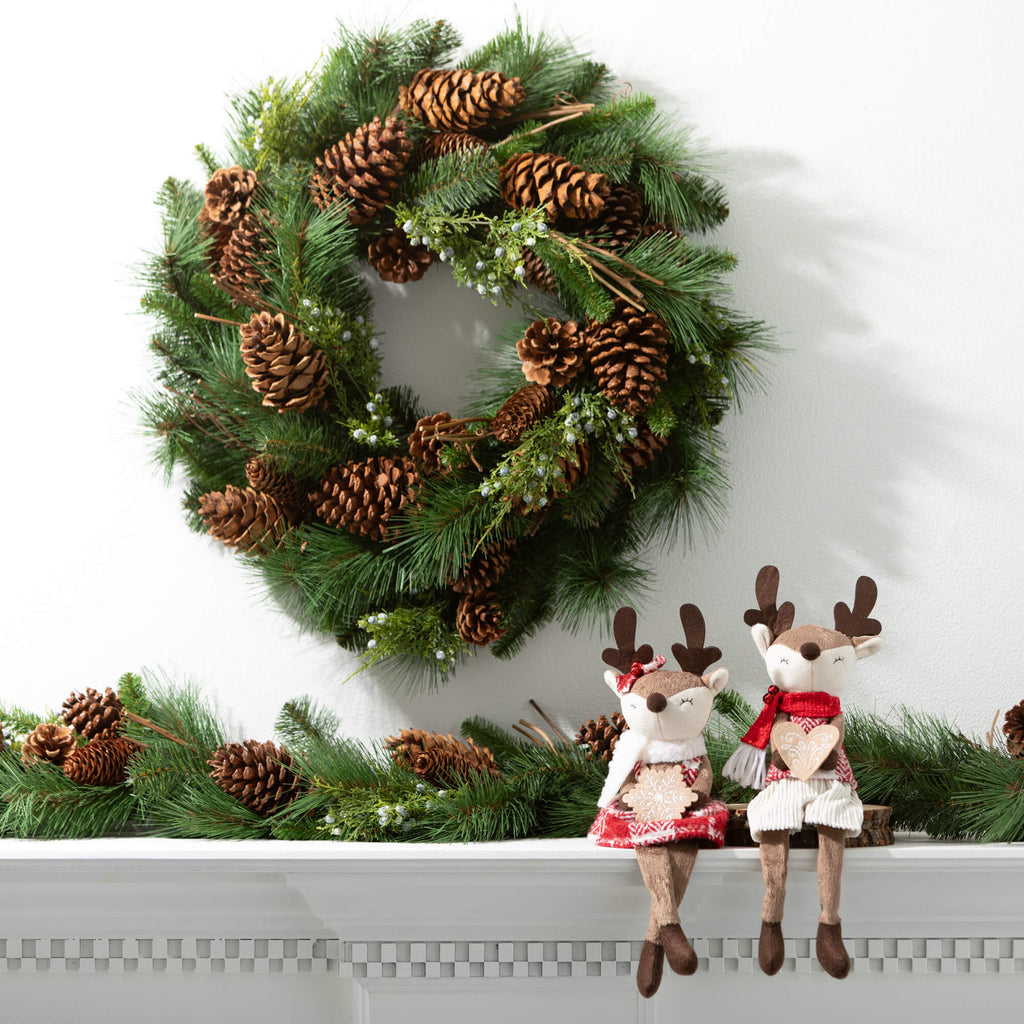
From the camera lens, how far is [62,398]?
1058 mm

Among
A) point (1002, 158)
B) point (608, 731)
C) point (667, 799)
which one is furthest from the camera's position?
point (1002, 158)

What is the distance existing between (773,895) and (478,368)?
0.62 m

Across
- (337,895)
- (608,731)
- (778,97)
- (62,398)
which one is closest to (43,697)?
(62,398)

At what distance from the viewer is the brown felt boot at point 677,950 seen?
665mm

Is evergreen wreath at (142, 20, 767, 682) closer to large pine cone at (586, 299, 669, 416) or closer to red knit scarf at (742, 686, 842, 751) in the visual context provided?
large pine cone at (586, 299, 669, 416)

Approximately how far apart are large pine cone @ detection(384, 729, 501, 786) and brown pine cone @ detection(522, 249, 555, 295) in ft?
1.65

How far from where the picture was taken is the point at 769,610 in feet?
2.62

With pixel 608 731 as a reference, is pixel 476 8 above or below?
above

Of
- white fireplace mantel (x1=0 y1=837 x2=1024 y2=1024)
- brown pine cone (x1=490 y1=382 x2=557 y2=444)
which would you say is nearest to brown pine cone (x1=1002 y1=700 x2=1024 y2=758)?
white fireplace mantel (x1=0 y1=837 x2=1024 y2=1024)

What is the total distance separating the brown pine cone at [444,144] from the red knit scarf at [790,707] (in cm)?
65

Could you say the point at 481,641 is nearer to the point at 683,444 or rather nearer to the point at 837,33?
the point at 683,444

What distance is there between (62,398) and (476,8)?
0.70 m

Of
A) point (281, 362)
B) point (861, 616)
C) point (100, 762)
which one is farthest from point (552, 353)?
point (100, 762)

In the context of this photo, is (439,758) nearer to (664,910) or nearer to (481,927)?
(481,927)
